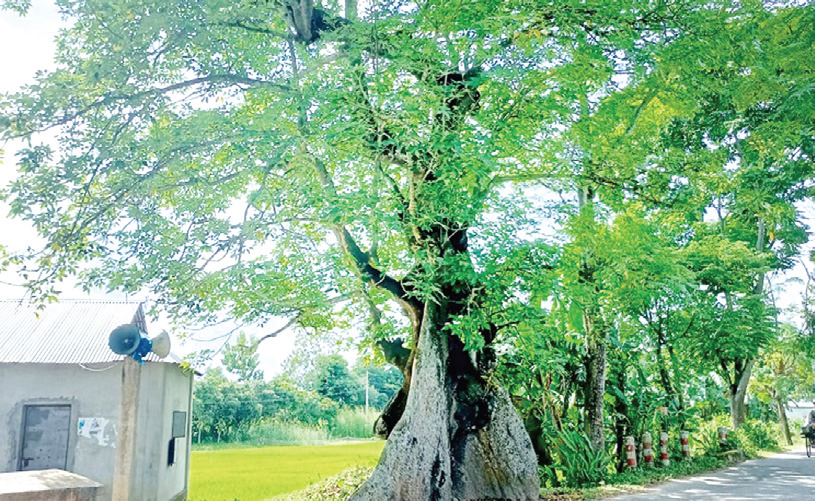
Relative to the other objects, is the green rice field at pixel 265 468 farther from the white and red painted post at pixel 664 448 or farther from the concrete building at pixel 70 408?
the white and red painted post at pixel 664 448

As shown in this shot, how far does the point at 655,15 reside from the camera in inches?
290

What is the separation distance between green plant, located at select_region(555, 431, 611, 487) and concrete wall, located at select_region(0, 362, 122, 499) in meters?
7.69

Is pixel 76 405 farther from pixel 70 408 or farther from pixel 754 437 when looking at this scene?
pixel 754 437

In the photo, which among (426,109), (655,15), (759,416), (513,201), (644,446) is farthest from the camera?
(759,416)

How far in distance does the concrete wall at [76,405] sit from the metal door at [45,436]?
101 millimetres

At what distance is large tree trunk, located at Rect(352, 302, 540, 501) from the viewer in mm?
7992

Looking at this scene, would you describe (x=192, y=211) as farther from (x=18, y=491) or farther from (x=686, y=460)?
(x=686, y=460)

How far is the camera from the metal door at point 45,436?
1090 cm

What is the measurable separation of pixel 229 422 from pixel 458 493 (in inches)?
688

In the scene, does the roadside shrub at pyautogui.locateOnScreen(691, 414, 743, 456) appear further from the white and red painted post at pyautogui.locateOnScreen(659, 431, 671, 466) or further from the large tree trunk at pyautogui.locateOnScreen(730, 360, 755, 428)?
the white and red painted post at pyautogui.locateOnScreen(659, 431, 671, 466)

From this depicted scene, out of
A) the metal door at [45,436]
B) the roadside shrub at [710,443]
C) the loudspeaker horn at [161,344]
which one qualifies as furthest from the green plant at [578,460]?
the metal door at [45,436]

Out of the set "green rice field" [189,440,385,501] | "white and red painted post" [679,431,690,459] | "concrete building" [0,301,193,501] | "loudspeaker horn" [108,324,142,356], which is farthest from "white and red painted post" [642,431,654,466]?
"loudspeaker horn" [108,324,142,356]

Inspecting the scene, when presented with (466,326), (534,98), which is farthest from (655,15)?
(466,326)

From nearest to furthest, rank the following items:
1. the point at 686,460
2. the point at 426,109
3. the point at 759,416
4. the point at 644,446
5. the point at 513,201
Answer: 1. the point at 426,109
2. the point at 513,201
3. the point at 644,446
4. the point at 686,460
5. the point at 759,416
